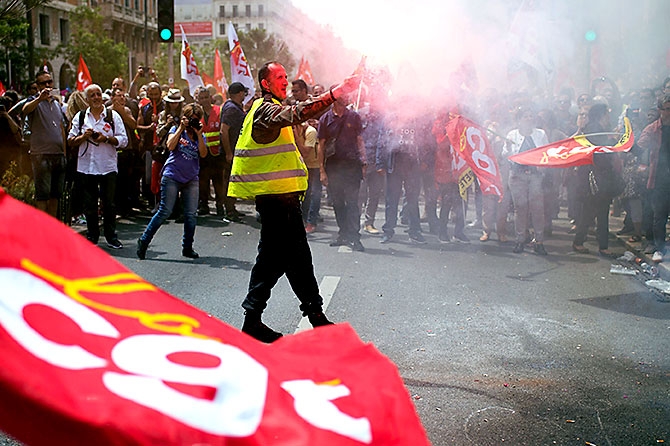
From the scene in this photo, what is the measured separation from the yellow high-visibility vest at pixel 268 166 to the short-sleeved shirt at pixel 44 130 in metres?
4.72

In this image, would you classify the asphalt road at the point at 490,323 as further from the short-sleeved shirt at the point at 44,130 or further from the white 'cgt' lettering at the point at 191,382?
the white 'cgt' lettering at the point at 191,382

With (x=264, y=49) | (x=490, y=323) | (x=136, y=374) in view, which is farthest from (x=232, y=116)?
(x=136, y=374)

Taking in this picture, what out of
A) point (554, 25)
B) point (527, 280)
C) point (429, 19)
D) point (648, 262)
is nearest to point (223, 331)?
point (527, 280)

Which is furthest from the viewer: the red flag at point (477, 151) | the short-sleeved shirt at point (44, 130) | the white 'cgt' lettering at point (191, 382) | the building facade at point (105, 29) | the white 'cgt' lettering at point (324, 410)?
the building facade at point (105, 29)

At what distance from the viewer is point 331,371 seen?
2.07m

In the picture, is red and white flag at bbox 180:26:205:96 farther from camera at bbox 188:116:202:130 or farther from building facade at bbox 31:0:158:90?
building facade at bbox 31:0:158:90

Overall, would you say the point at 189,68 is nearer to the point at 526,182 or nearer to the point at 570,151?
the point at 526,182

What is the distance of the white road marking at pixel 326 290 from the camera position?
6.16m

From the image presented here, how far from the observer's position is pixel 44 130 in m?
9.40

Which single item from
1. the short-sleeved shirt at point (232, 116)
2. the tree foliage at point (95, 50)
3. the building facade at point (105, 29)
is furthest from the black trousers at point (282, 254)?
the building facade at point (105, 29)

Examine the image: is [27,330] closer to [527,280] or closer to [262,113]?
[262,113]

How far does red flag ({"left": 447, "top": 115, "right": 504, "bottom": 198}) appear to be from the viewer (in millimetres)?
9578

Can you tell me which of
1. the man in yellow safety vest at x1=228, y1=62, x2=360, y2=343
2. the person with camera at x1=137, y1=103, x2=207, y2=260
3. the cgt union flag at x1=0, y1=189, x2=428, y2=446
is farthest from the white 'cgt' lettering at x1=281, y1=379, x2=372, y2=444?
the person with camera at x1=137, y1=103, x2=207, y2=260

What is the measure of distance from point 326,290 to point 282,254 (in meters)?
1.85
